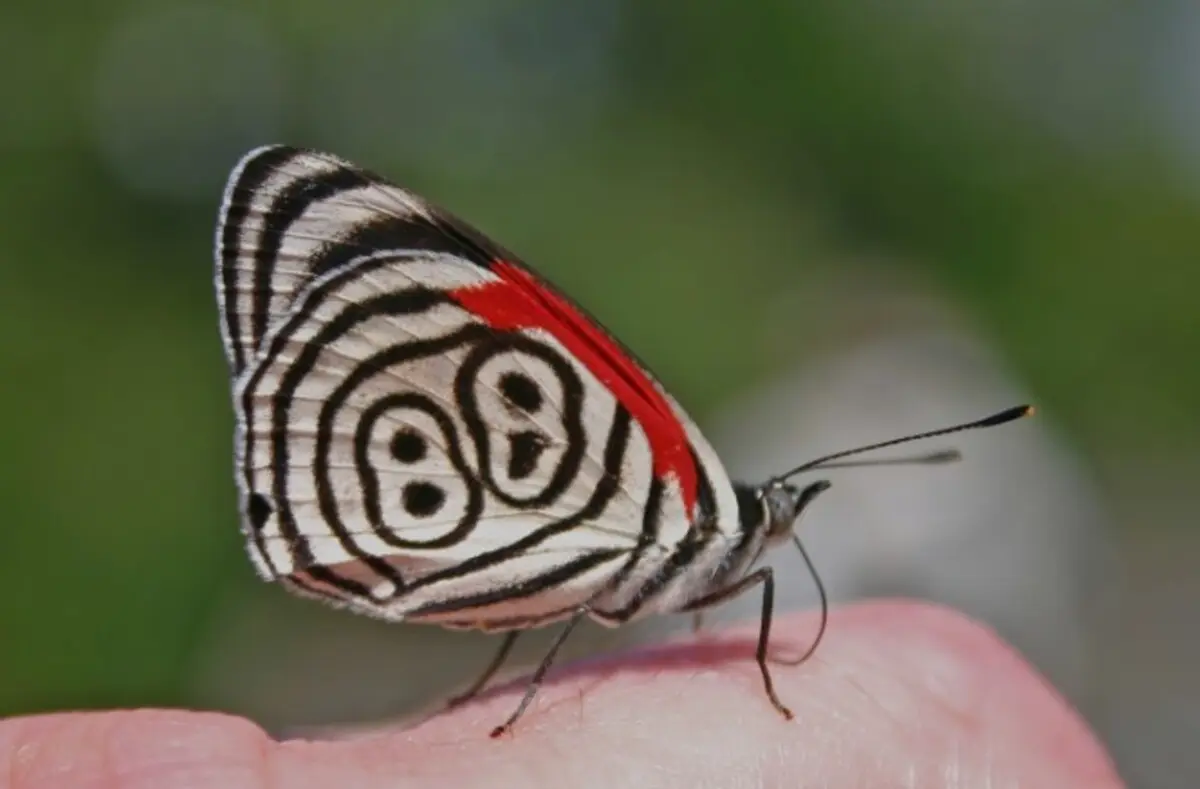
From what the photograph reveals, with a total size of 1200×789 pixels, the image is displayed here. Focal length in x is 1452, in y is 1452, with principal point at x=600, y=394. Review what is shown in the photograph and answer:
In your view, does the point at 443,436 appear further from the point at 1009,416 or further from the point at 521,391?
the point at 1009,416

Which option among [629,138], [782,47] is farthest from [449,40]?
[782,47]

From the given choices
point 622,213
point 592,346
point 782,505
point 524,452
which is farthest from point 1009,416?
point 622,213

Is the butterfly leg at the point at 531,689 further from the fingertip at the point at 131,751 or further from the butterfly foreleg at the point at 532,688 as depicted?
the fingertip at the point at 131,751

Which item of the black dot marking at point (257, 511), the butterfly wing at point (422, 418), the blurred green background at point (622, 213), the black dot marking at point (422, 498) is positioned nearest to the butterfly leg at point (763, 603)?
the butterfly wing at point (422, 418)

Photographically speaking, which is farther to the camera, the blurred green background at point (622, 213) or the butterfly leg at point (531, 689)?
the blurred green background at point (622, 213)

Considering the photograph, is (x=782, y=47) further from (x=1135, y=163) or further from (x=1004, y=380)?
(x=1004, y=380)
